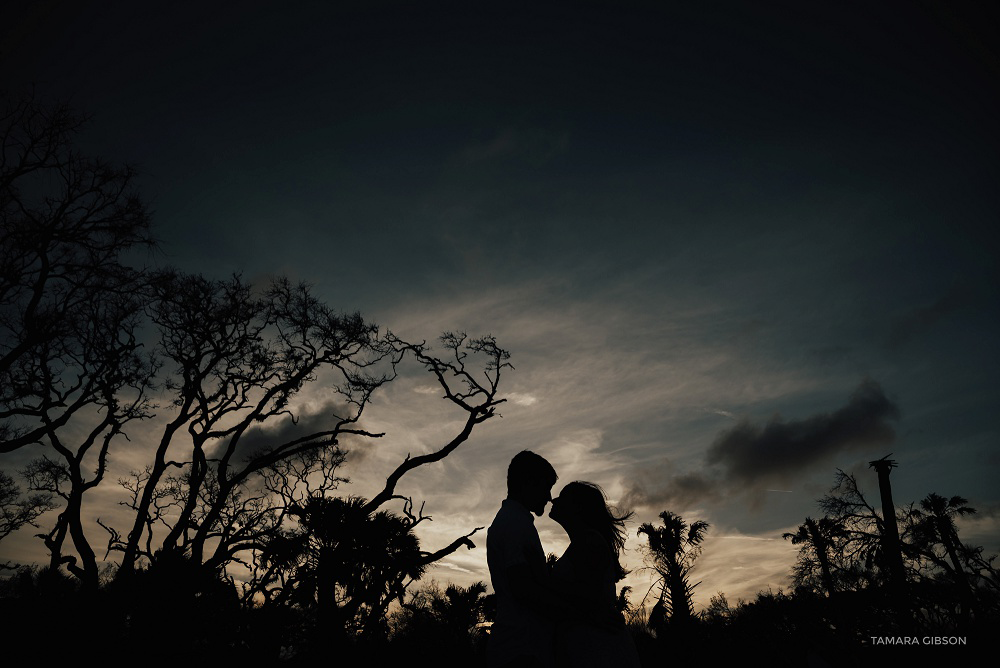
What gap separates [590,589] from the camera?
2619 mm

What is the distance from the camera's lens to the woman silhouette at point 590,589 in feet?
8.42

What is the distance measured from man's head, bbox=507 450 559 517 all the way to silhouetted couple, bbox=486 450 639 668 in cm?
8

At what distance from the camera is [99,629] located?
307 inches

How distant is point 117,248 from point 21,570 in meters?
10.9

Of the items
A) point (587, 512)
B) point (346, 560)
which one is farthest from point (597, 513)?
point (346, 560)

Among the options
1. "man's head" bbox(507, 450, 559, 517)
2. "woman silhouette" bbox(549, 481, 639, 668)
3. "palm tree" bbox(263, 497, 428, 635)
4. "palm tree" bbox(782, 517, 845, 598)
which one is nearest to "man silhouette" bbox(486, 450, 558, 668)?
"man's head" bbox(507, 450, 559, 517)

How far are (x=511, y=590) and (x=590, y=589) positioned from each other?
1.37 feet

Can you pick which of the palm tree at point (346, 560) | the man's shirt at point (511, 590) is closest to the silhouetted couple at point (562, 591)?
the man's shirt at point (511, 590)

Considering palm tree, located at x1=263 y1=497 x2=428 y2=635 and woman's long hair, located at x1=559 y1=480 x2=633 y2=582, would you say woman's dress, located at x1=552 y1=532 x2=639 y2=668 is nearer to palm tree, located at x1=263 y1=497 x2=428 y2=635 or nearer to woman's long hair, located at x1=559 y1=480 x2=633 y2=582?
woman's long hair, located at x1=559 y1=480 x2=633 y2=582

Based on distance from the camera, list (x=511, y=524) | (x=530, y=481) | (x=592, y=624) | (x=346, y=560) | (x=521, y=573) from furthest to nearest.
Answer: (x=346, y=560) < (x=530, y=481) < (x=511, y=524) < (x=521, y=573) < (x=592, y=624)

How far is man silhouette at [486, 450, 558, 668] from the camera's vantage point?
260 cm

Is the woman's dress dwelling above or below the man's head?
below

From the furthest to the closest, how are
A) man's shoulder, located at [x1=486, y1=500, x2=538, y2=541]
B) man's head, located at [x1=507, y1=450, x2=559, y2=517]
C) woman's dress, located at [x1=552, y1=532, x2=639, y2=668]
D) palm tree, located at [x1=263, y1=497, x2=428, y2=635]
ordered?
1. palm tree, located at [x1=263, y1=497, x2=428, y2=635]
2. man's head, located at [x1=507, y1=450, x2=559, y2=517]
3. man's shoulder, located at [x1=486, y1=500, x2=538, y2=541]
4. woman's dress, located at [x1=552, y1=532, x2=639, y2=668]

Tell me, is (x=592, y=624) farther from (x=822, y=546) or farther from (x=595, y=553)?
(x=822, y=546)
